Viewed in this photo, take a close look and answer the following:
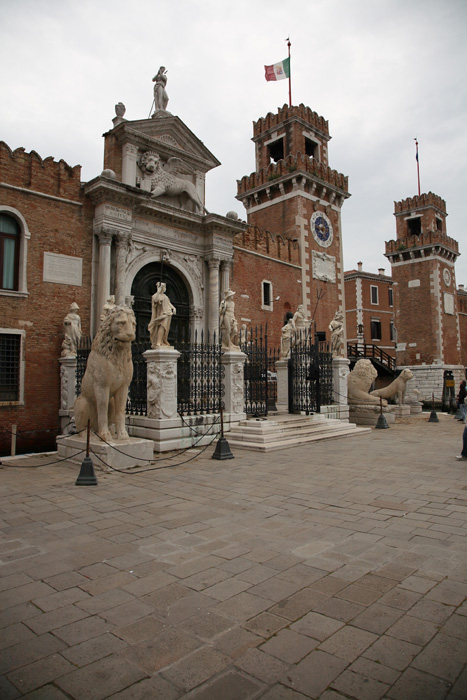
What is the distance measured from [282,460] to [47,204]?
32.7ft

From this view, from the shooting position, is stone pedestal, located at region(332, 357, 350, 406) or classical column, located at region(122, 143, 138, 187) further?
classical column, located at region(122, 143, 138, 187)

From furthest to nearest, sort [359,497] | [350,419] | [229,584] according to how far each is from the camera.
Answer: [350,419] → [359,497] → [229,584]

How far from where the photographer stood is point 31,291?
12719 mm

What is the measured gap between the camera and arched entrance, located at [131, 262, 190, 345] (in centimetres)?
1541

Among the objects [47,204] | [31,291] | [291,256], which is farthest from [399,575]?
[291,256]

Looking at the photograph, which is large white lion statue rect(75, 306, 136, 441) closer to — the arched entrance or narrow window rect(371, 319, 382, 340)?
the arched entrance

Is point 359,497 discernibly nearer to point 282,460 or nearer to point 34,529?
point 282,460

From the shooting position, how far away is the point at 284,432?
36.3ft

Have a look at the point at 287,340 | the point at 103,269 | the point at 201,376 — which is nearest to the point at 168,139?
the point at 103,269

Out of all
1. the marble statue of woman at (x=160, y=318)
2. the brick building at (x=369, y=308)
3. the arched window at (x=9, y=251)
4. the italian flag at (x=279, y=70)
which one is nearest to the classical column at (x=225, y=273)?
the arched window at (x=9, y=251)

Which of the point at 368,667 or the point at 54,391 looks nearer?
the point at 368,667

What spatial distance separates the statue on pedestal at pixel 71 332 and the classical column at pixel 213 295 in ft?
17.3

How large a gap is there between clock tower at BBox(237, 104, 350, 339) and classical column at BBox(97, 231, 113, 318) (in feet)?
31.7

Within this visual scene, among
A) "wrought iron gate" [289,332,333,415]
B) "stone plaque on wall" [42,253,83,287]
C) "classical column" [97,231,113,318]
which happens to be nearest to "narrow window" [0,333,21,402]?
"stone plaque on wall" [42,253,83,287]
